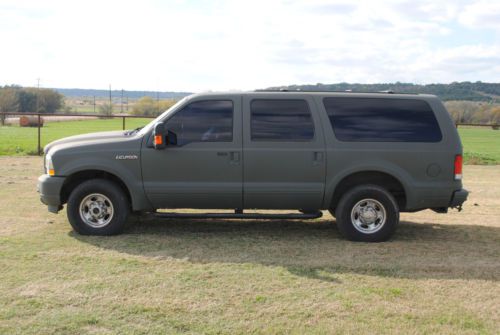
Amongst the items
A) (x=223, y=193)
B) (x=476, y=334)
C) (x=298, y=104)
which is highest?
(x=298, y=104)

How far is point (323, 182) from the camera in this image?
7.31m

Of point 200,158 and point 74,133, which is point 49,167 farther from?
point 74,133

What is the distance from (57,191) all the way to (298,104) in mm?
3277

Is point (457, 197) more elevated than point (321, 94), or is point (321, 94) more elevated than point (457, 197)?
point (321, 94)

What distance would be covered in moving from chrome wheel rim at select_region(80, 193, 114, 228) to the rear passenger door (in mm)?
1781

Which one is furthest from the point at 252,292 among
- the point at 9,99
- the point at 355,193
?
the point at 9,99

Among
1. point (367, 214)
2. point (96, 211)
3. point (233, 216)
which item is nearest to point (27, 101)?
point (96, 211)

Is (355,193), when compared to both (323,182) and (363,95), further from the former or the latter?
(363,95)

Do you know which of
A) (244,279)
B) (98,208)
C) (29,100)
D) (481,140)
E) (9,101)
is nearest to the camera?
(244,279)

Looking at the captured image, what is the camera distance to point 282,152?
726 cm

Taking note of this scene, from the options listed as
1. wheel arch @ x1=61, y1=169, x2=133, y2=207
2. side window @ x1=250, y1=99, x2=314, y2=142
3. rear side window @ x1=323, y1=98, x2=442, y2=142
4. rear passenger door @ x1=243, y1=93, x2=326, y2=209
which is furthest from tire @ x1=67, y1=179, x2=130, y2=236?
rear side window @ x1=323, y1=98, x2=442, y2=142

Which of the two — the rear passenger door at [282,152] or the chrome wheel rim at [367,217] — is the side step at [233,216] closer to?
the rear passenger door at [282,152]

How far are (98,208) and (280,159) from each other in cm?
244

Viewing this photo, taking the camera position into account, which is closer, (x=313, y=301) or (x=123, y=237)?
(x=313, y=301)
